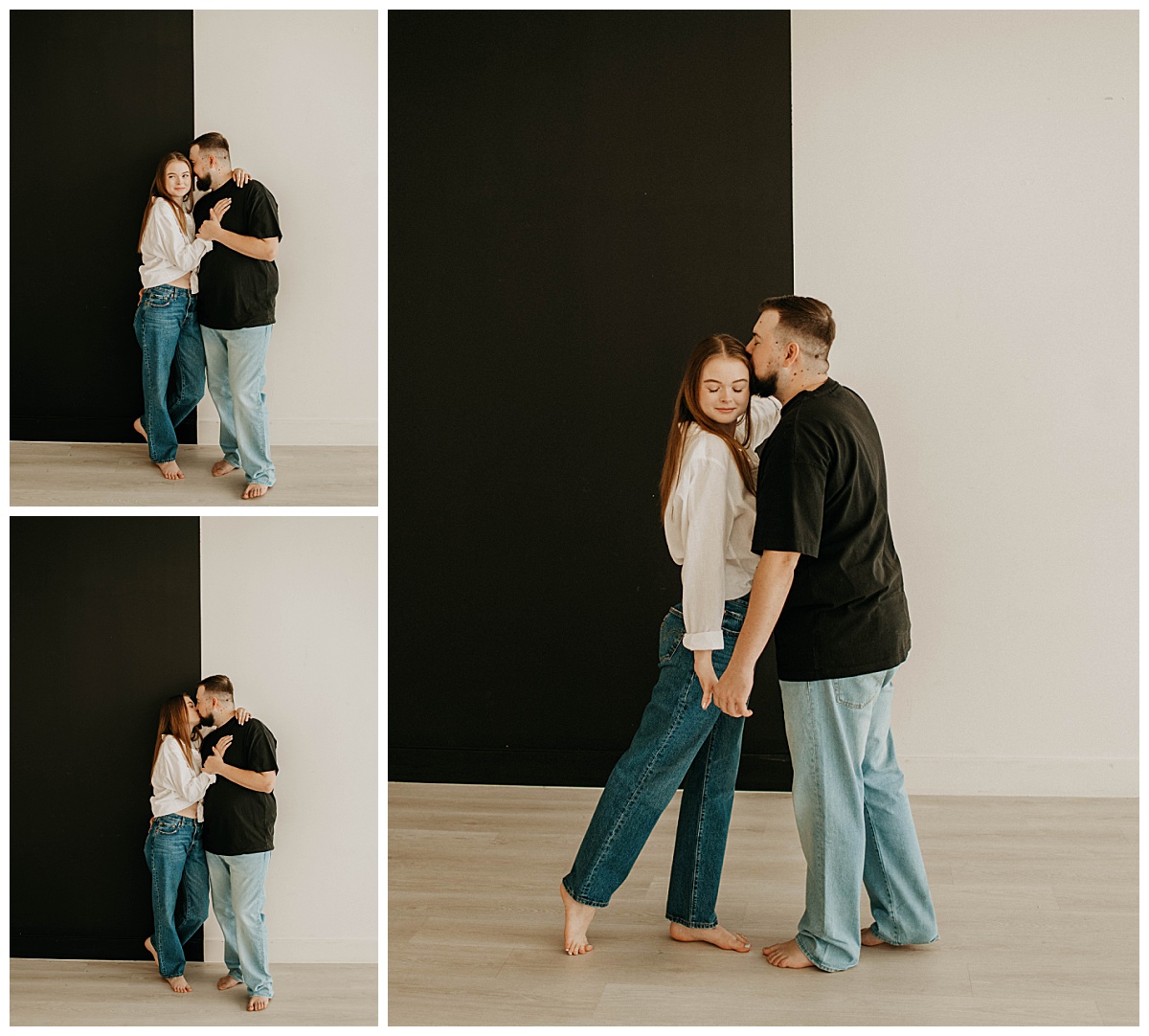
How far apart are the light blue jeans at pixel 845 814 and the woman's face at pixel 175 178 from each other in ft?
5.90

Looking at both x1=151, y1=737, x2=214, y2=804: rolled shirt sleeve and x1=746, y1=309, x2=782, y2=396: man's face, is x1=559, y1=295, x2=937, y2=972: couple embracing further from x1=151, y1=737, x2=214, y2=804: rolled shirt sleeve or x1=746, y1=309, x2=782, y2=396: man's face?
x1=151, y1=737, x2=214, y2=804: rolled shirt sleeve

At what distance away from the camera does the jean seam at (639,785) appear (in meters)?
2.69

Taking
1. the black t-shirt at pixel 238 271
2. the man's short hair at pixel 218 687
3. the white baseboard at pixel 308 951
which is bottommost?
the white baseboard at pixel 308 951

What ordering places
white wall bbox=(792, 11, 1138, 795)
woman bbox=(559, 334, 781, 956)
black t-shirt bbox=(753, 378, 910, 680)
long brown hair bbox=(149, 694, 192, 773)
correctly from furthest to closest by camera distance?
white wall bbox=(792, 11, 1138, 795)
long brown hair bbox=(149, 694, 192, 773)
woman bbox=(559, 334, 781, 956)
black t-shirt bbox=(753, 378, 910, 680)

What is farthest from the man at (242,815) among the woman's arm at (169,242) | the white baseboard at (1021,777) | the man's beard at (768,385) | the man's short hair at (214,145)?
the white baseboard at (1021,777)

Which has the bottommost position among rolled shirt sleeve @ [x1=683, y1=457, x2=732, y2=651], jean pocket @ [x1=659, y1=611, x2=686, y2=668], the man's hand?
the man's hand

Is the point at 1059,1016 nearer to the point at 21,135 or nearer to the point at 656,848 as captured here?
the point at 656,848

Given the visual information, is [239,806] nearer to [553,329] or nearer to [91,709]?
[91,709]

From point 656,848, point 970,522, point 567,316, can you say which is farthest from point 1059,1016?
point 567,316

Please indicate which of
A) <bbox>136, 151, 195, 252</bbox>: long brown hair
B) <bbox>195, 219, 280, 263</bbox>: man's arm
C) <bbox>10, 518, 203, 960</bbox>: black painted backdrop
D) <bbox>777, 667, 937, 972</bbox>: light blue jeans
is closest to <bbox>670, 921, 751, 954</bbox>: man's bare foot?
<bbox>777, 667, 937, 972</bbox>: light blue jeans

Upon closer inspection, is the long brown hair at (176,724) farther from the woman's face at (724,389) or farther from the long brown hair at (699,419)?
the woman's face at (724,389)

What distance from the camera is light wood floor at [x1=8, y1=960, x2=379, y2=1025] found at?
120 inches

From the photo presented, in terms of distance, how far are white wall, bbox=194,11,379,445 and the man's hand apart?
1027mm

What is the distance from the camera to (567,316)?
13.5 feet
